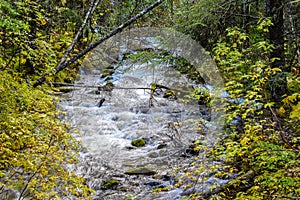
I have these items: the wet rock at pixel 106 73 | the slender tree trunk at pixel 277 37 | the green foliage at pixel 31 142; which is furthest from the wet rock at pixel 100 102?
the slender tree trunk at pixel 277 37

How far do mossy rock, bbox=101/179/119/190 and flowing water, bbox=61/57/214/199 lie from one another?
4 cm

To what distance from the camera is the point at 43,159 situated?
2965 millimetres

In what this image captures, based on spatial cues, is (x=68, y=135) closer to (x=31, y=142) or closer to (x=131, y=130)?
(x=31, y=142)

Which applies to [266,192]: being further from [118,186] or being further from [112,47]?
[112,47]

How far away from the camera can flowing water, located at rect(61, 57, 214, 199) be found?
4605mm

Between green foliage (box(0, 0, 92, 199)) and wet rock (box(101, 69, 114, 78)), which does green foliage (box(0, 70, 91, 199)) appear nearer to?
green foliage (box(0, 0, 92, 199))

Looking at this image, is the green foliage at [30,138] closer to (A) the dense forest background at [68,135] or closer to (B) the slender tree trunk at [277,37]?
(A) the dense forest background at [68,135]

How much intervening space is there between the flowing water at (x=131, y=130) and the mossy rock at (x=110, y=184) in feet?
0.12

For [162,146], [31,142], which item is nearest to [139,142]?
[162,146]

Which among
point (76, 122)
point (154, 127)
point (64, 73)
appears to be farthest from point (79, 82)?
point (154, 127)

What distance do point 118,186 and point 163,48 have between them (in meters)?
3.61

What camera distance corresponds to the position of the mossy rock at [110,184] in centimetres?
445

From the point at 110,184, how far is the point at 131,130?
2473 millimetres

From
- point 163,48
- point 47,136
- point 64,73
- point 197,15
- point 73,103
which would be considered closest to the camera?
point 47,136
